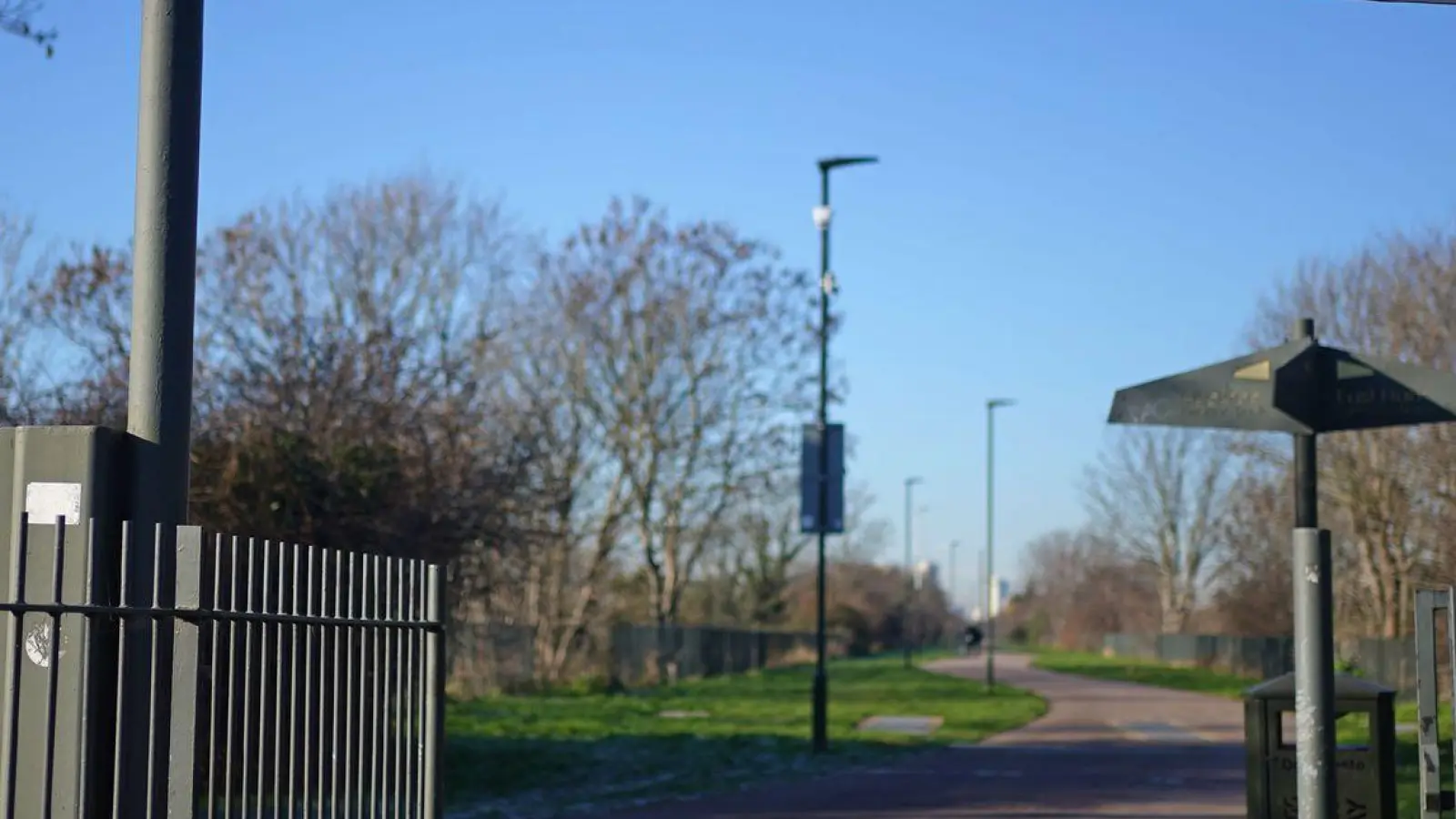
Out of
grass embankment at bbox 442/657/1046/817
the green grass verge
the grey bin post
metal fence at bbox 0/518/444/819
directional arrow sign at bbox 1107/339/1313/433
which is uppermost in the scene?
directional arrow sign at bbox 1107/339/1313/433

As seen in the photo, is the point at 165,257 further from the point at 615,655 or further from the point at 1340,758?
the point at 615,655

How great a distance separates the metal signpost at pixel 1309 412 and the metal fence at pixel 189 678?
12.1ft

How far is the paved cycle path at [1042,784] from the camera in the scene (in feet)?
55.1

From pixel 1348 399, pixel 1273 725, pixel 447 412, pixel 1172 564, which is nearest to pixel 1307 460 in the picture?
pixel 1348 399

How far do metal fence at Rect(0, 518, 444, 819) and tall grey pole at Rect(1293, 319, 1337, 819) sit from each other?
384cm

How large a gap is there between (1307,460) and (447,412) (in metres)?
15.5

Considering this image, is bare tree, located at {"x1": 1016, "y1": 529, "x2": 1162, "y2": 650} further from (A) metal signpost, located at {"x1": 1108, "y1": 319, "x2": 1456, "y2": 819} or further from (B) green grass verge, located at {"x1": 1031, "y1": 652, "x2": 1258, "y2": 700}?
(A) metal signpost, located at {"x1": 1108, "y1": 319, "x2": 1456, "y2": 819}

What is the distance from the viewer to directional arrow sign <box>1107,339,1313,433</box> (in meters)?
8.09

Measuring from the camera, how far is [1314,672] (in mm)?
7844

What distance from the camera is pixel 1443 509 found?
3170 centimetres

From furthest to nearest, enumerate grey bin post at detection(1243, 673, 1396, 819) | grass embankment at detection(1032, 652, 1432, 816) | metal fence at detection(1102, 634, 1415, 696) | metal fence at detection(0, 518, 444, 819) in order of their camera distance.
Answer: metal fence at detection(1102, 634, 1415, 696), grass embankment at detection(1032, 652, 1432, 816), grey bin post at detection(1243, 673, 1396, 819), metal fence at detection(0, 518, 444, 819)

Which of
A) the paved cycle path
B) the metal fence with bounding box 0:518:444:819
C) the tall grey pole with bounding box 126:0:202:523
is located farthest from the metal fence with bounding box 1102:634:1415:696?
the tall grey pole with bounding box 126:0:202:523

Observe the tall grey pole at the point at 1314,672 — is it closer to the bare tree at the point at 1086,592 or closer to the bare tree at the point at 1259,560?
the bare tree at the point at 1259,560

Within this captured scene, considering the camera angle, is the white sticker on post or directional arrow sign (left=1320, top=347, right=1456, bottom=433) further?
directional arrow sign (left=1320, top=347, right=1456, bottom=433)
